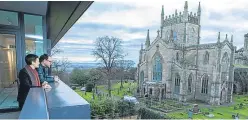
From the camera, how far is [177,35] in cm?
2241

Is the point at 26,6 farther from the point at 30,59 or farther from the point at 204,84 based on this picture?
the point at 204,84

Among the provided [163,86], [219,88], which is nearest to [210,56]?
[219,88]

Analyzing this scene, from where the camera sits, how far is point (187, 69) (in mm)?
18188

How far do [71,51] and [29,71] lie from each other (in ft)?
59.3

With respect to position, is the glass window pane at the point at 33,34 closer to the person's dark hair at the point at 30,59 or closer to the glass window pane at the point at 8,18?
the glass window pane at the point at 8,18

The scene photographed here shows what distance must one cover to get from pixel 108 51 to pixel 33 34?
575 inches

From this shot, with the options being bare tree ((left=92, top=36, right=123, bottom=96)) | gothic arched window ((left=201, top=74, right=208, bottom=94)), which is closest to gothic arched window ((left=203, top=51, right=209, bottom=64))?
gothic arched window ((left=201, top=74, right=208, bottom=94))

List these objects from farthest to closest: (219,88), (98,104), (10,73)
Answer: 1. (219,88)
2. (98,104)
3. (10,73)

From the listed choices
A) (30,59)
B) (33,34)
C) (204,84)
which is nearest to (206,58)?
(204,84)

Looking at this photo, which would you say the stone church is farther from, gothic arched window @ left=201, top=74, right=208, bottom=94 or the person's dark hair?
the person's dark hair

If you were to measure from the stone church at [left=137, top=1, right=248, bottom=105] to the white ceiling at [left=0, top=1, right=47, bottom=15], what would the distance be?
15892 millimetres

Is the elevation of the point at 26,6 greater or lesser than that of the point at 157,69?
greater

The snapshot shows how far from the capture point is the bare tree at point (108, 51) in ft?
59.4

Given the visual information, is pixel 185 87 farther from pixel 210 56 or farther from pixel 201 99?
pixel 210 56
